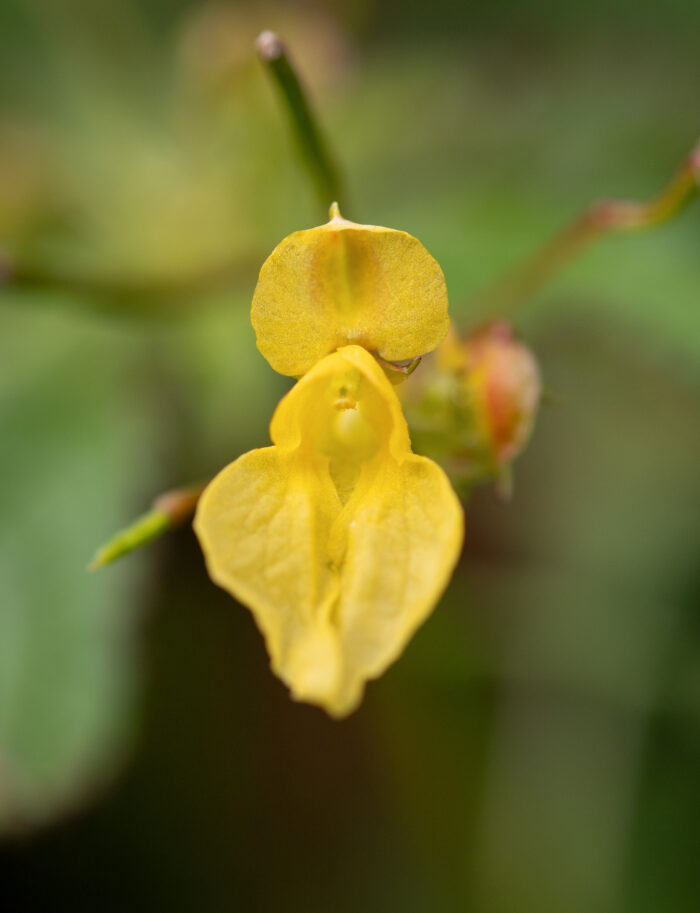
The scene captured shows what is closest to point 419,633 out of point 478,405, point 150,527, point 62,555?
point 62,555

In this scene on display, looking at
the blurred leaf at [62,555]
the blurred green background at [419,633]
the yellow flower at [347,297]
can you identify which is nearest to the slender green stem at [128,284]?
the blurred green background at [419,633]

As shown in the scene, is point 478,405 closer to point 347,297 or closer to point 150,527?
point 347,297

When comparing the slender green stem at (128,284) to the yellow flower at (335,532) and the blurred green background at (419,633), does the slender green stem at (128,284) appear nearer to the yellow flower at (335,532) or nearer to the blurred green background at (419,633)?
the blurred green background at (419,633)

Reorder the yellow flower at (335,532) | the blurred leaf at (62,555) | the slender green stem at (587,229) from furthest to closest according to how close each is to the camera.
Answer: the blurred leaf at (62,555) < the slender green stem at (587,229) < the yellow flower at (335,532)

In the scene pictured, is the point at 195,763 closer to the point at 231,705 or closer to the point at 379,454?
the point at 231,705

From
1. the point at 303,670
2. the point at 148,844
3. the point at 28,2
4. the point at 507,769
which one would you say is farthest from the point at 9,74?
the point at 303,670

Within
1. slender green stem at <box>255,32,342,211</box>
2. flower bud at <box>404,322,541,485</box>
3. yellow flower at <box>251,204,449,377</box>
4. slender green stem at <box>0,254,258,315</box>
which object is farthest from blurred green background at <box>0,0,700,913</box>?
yellow flower at <box>251,204,449,377</box>
